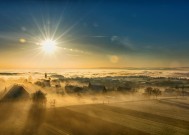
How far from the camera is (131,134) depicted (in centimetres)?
7281

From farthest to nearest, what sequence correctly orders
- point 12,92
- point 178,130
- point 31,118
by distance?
point 12,92 < point 31,118 < point 178,130

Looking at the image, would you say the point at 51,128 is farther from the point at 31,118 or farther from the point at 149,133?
the point at 149,133

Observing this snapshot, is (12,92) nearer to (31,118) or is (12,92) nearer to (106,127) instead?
(31,118)

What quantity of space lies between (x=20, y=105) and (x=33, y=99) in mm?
8670

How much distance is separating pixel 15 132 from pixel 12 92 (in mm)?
78583

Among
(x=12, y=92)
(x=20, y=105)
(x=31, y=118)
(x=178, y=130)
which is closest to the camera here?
(x=178, y=130)

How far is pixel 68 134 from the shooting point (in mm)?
72938

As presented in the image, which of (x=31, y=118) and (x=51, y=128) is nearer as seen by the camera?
(x=51, y=128)

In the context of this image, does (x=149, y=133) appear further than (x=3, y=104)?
No

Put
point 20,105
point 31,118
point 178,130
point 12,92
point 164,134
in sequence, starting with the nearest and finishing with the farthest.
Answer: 1. point 164,134
2. point 178,130
3. point 31,118
4. point 20,105
5. point 12,92

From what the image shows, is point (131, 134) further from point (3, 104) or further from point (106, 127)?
point (3, 104)

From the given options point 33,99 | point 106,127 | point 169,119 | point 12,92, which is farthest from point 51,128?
point 12,92

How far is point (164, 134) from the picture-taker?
7269cm

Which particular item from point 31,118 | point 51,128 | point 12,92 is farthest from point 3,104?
point 51,128
